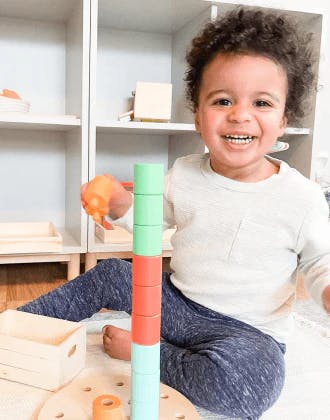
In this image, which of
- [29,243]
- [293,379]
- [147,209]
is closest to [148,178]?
[147,209]

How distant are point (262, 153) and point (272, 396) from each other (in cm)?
33

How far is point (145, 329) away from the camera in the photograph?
0.48 meters

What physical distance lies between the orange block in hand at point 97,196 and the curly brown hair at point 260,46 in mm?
273

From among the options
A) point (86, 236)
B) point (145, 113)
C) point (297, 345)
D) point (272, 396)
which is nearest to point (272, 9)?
point (145, 113)

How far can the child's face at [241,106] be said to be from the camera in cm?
62

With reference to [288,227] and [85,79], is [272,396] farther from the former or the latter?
[85,79]

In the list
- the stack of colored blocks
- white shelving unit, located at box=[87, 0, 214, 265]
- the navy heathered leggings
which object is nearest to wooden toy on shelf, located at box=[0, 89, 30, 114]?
white shelving unit, located at box=[87, 0, 214, 265]

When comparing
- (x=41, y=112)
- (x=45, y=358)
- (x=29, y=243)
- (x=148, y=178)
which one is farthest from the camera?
(x=41, y=112)

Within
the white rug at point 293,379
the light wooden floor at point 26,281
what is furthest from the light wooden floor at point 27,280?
the white rug at point 293,379

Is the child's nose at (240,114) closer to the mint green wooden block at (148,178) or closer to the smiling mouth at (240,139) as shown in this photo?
the smiling mouth at (240,139)

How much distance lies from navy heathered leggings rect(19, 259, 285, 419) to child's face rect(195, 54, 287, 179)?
0.24 meters

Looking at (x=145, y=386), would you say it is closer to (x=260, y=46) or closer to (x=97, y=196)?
(x=97, y=196)

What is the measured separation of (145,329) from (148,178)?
0.15 metres

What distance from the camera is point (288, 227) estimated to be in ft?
2.21
